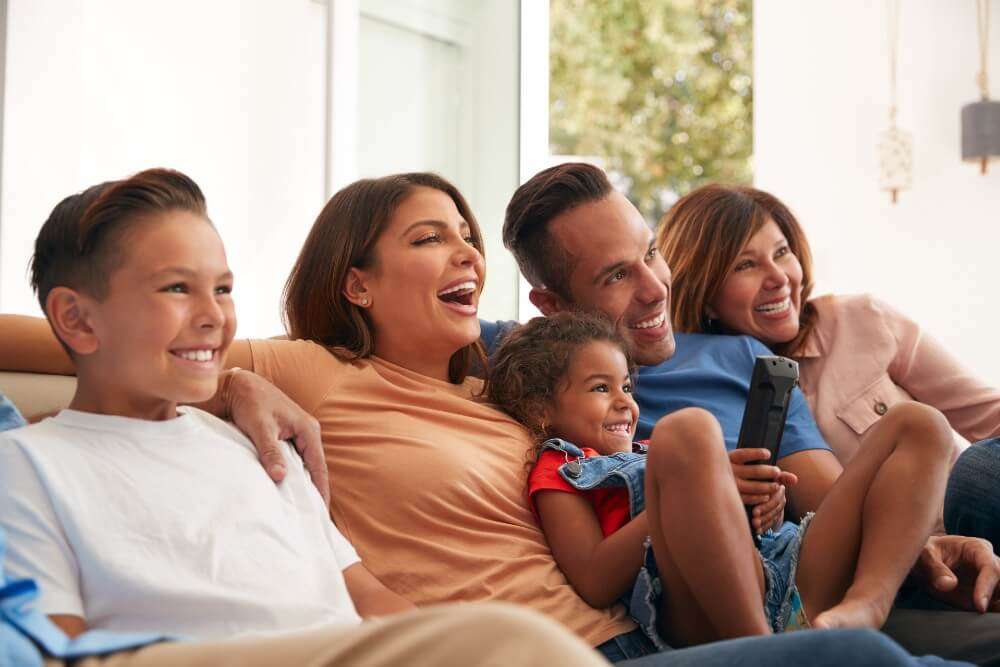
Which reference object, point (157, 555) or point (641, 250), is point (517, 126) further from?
point (157, 555)

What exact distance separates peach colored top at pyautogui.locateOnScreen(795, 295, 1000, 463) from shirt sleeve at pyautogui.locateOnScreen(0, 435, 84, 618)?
4.62ft

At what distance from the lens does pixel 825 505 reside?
5.09 feet

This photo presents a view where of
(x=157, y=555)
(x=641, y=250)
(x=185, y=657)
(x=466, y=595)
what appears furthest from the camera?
(x=641, y=250)

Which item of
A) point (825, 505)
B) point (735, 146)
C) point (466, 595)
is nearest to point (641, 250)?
point (825, 505)

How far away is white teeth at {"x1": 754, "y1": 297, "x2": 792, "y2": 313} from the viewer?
213cm

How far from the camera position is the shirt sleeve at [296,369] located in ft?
5.39

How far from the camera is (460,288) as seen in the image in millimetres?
1773

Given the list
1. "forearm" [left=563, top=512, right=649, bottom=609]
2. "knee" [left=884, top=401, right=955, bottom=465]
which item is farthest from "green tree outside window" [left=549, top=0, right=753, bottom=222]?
"forearm" [left=563, top=512, right=649, bottom=609]

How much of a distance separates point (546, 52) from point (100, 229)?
2609 millimetres

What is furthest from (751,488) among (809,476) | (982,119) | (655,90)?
(655,90)

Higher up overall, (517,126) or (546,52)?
(546,52)

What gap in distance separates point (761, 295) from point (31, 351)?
4.28 feet

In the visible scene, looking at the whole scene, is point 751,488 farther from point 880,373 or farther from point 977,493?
point 880,373

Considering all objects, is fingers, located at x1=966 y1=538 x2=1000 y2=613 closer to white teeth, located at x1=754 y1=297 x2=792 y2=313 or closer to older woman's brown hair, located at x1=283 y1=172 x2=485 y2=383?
white teeth, located at x1=754 y1=297 x2=792 y2=313
